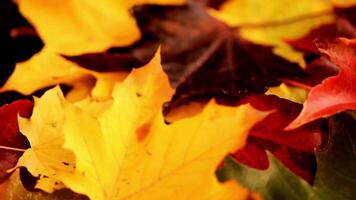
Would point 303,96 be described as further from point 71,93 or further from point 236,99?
point 71,93

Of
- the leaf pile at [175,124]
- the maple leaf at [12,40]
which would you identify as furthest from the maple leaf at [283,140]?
the maple leaf at [12,40]

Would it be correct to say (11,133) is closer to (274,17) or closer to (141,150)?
(141,150)

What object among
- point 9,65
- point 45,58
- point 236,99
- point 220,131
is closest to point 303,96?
point 236,99

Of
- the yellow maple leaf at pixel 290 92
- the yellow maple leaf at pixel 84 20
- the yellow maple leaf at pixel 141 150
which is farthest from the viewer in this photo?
the yellow maple leaf at pixel 84 20

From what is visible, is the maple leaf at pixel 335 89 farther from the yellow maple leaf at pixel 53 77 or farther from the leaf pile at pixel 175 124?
the yellow maple leaf at pixel 53 77

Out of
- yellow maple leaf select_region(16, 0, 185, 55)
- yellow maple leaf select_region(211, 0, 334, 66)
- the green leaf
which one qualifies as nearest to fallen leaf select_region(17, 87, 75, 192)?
the green leaf

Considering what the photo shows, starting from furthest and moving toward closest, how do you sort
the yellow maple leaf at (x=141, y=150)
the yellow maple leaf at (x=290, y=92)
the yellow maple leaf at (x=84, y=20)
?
1. the yellow maple leaf at (x=84, y=20)
2. the yellow maple leaf at (x=290, y=92)
3. the yellow maple leaf at (x=141, y=150)
